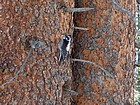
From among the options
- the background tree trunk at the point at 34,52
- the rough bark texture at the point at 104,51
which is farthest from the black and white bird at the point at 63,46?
the rough bark texture at the point at 104,51

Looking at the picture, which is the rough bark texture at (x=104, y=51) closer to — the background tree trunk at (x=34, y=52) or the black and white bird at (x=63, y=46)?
the background tree trunk at (x=34, y=52)

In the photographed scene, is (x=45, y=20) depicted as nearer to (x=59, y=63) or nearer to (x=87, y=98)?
(x=59, y=63)

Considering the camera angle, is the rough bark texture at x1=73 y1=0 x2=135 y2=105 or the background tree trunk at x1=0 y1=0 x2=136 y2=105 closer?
the background tree trunk at x1=0 y1=0 x2=136 y2=105

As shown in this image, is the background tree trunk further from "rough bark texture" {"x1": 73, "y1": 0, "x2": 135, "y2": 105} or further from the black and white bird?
"rough bark texture" {"x1": 73, "y1": 0, "x2": 135, "y2": 105}

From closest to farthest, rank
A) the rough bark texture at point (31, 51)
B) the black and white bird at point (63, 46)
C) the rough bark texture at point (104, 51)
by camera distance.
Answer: the rough bark texture at point (31, 51) → the black and white bird at point (63, 46) → the rough bark texture at point (104, 51)

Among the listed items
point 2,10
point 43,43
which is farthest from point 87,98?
point 2,10

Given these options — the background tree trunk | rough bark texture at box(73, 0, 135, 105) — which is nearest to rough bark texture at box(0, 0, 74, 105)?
the background tree trunk
